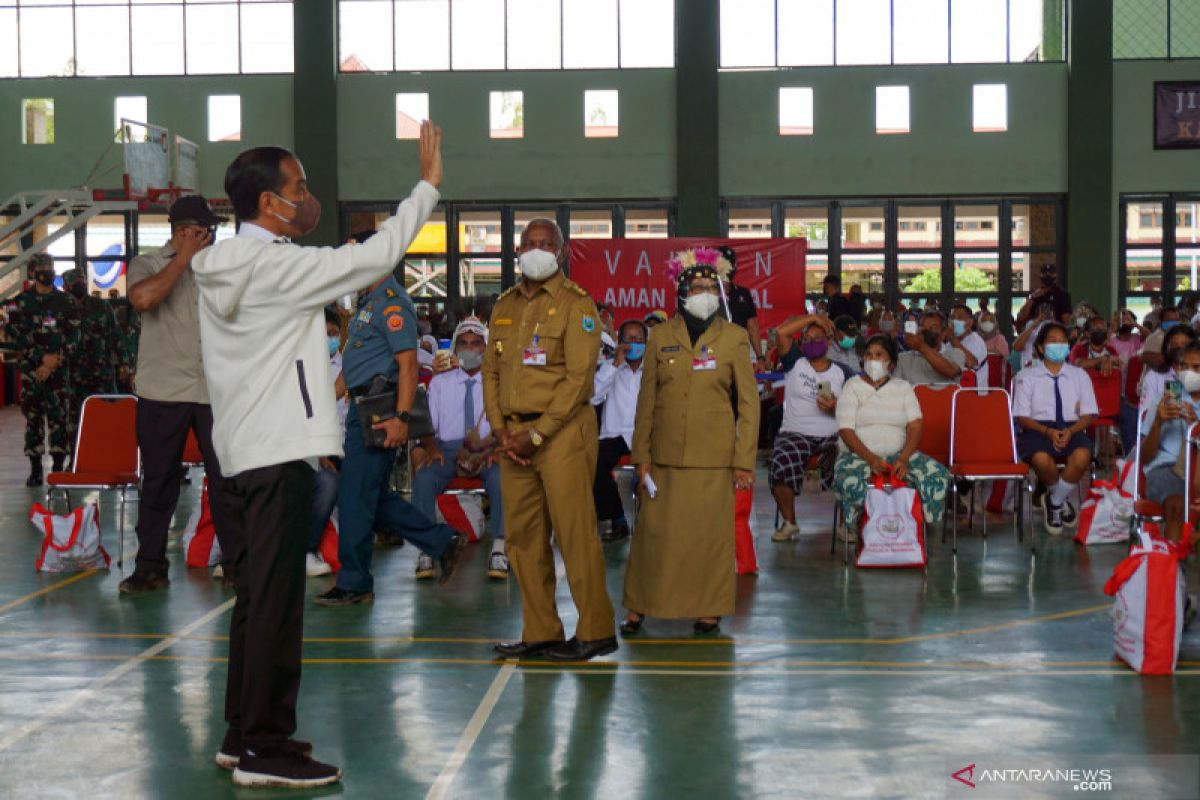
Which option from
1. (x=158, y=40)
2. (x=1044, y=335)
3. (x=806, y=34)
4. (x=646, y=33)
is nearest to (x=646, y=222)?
(x=646, y=33)

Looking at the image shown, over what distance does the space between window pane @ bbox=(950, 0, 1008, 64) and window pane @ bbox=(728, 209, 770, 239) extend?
4.20 metres

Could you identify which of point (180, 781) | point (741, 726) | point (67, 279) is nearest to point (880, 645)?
point (741, 726)

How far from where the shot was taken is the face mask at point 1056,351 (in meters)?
10.7

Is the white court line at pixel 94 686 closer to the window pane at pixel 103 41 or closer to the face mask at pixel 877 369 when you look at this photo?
the face mask at pixel 877 369

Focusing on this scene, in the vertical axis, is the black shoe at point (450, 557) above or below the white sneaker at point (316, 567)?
above

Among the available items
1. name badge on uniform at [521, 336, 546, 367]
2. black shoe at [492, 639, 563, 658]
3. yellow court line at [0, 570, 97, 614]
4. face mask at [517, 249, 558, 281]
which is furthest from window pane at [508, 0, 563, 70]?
black shoe at [492, 639, 563, 658]

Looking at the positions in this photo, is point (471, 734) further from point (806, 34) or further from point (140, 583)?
point (806, 34)

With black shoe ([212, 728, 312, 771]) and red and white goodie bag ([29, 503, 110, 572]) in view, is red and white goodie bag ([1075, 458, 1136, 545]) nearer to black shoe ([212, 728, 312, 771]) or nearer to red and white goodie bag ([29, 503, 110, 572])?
red and white goodie bag ([29, 503, 110, 572])

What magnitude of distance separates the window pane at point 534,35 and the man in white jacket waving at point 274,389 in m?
22.4

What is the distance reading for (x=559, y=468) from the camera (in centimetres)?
645

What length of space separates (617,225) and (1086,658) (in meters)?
20.2

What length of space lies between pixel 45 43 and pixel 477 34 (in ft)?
25.2

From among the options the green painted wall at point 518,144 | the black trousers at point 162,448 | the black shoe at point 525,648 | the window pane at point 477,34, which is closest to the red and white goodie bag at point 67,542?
the black trousers at point 162,448

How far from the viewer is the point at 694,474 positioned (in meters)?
7.04
